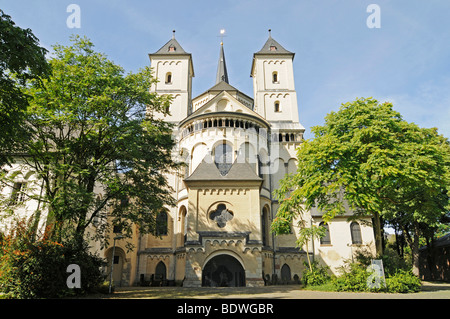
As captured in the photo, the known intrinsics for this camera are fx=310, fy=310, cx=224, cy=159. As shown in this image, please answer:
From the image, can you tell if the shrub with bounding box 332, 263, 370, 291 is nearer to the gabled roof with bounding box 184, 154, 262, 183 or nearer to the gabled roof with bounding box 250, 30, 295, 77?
the gabled roof with bounding box 184, 154, 262, 183

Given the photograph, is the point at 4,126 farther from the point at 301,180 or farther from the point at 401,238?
the point at 401,238

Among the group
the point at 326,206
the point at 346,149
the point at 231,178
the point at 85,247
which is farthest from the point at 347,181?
the point at 85,247

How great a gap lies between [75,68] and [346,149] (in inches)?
599

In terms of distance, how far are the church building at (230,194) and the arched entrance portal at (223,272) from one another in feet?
0.25

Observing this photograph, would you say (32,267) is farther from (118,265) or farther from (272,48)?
(272,48)

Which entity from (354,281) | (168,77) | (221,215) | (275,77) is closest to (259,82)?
(275,77)

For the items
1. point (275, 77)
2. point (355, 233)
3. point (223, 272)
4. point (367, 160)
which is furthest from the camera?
point (275, 77)

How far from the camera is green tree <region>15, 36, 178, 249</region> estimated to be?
15312 millimetres

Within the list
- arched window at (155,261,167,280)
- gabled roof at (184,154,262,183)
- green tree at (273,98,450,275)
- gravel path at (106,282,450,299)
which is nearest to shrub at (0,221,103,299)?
gravel path at (106,282,450,299)

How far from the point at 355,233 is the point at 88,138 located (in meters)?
27.8

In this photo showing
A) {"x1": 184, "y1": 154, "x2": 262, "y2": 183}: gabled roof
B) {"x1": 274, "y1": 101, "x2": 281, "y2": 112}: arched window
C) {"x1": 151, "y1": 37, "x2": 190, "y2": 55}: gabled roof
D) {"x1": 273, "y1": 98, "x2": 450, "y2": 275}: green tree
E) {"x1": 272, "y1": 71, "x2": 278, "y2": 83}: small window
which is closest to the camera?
{"x1": 273, "y1": 98, "x2": 450, "y2": 275}: green tree

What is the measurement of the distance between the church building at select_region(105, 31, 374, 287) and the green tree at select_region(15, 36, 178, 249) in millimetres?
4987

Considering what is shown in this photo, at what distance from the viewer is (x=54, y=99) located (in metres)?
15.5

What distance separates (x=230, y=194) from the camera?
85.0ft
